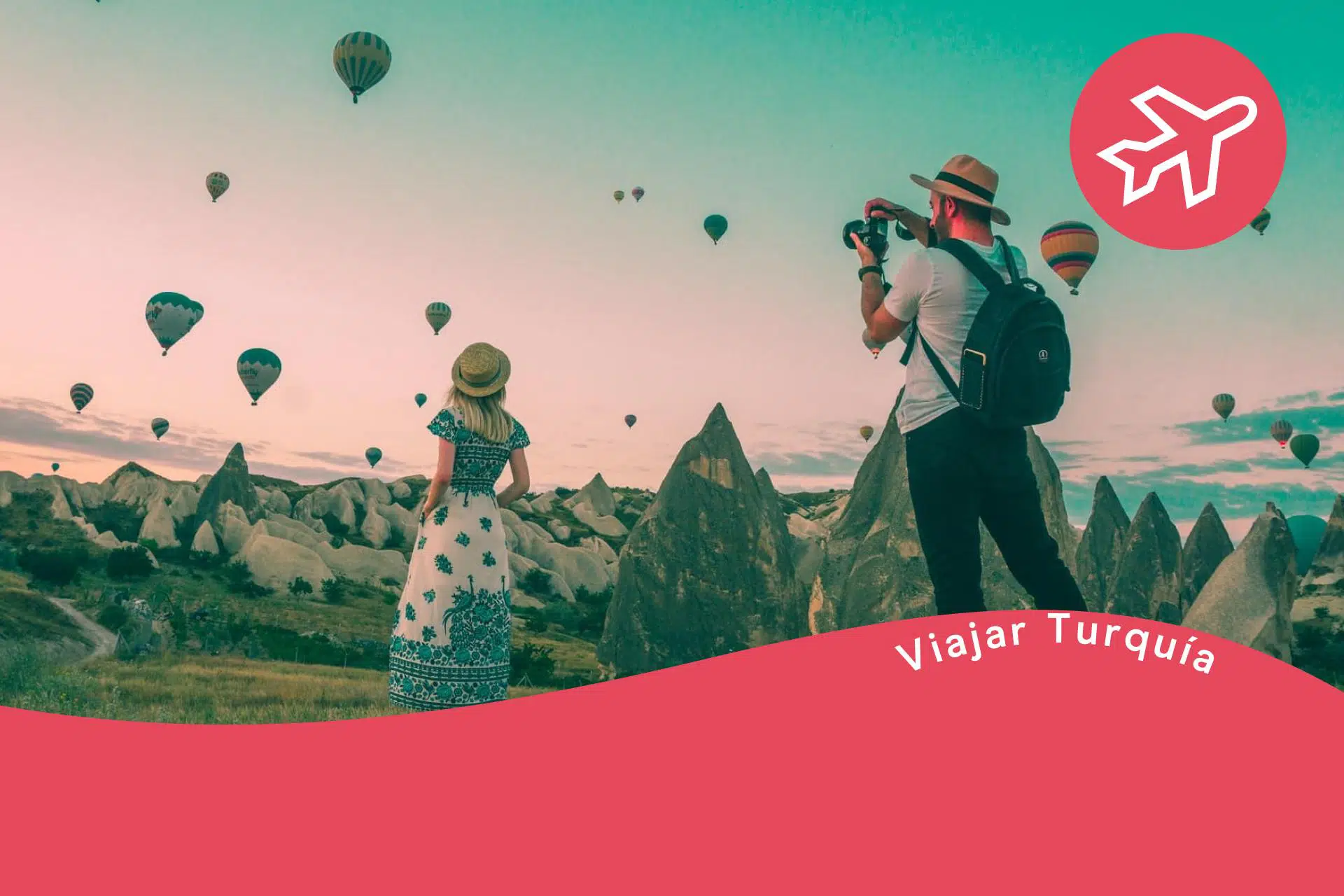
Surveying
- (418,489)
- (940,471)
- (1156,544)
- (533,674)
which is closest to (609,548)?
(418,489)

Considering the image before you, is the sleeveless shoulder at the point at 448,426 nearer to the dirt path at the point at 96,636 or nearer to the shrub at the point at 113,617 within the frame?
the dirt path at the point at 96,636

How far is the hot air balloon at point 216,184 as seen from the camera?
45812 mm

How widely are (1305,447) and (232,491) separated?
67852 mm

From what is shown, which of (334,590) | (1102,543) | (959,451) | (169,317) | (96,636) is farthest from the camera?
(1102,543)

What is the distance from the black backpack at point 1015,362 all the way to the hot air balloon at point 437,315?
156 ft

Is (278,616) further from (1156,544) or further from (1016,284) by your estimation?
(1156,544)

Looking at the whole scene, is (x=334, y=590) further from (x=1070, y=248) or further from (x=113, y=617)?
(x=1070, y=248)

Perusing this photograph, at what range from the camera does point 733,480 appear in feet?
188

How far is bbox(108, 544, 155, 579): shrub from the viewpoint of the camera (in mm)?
39156

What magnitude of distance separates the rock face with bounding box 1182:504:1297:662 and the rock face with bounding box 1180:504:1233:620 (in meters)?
30.0

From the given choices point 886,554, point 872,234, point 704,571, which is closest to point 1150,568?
point 886,554

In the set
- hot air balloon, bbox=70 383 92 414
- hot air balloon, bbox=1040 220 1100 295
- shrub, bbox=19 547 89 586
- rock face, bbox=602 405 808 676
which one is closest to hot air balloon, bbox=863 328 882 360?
hot air balloon, bbox=1040 220 1100 295

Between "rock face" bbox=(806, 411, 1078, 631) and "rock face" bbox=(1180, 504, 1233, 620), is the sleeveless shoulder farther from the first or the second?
"rock face" bbox=(1180, 504, 1233, 620)

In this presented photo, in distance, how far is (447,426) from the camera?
7691 millimetres
